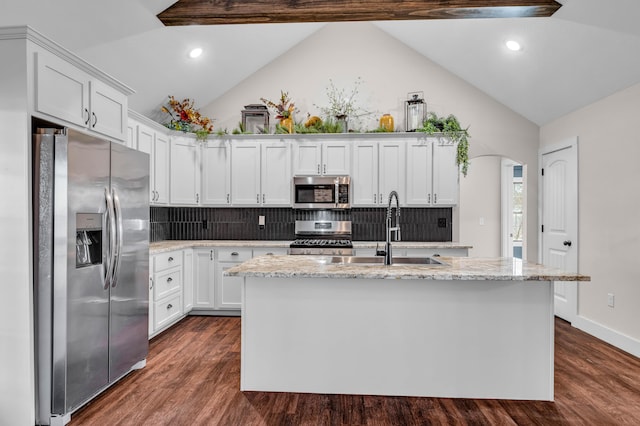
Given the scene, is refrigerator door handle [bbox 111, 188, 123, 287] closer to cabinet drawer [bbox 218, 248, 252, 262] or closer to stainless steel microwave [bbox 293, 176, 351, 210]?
cabinet drawer [bbox 218, 248, 252, 262]

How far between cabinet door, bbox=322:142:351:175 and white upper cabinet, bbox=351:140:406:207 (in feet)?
0.28

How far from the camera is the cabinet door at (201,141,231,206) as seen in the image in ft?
16.5

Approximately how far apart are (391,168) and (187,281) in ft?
8.98

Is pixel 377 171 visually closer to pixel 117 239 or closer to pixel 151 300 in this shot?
pixel 151 300

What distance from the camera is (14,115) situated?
214 cm

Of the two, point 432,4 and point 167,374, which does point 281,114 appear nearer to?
point 432,4

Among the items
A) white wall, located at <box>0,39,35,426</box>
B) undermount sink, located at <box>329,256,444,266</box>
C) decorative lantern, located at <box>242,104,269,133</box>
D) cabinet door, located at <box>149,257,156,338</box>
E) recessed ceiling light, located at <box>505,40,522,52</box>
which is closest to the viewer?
white wall, located at <box>0,39,35,426</box>

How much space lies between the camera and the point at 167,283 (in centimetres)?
409

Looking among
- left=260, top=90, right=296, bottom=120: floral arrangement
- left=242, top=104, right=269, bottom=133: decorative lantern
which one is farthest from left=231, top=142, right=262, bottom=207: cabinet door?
left=260, top=90, right=296, bottom=120: floral arrangement

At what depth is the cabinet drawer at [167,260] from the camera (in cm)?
387

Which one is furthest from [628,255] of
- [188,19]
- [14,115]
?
[14,115]

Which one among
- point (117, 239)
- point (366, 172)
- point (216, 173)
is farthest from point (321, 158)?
point (117, 239)

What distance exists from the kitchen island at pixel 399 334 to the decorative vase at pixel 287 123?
2711mm

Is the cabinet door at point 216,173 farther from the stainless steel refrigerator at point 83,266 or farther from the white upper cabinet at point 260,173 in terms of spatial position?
the stainless steel refrigerator at point 83,266
